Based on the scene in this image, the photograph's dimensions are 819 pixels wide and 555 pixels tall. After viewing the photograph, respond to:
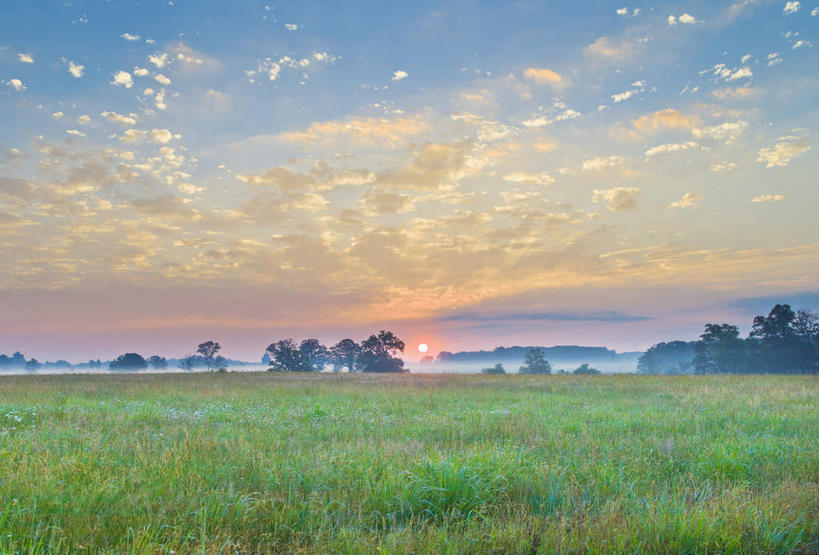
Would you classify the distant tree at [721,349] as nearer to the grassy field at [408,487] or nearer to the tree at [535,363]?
the tree at [535,363]

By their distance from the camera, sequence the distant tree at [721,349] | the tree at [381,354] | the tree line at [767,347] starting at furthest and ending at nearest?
1. the tree at [381,354]
2. the distant tree at [721,349]
3. the tree line at [767,347]

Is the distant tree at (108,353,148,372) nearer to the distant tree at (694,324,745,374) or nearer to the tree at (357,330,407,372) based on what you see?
the tree at (357,330,407,372)

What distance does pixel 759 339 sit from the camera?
226ft

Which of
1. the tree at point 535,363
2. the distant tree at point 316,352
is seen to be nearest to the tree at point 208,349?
the distant tree at point 316,352

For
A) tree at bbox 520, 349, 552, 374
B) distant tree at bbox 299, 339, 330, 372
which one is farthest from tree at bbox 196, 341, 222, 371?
tree at bbox 520, 349, 552, 374

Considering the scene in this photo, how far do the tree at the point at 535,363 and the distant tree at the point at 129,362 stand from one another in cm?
13096

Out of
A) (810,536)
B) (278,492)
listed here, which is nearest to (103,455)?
(278,492)

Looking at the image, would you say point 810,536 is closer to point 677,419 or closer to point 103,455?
point 677,419

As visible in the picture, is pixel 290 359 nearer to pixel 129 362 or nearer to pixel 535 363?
pixel 535 363

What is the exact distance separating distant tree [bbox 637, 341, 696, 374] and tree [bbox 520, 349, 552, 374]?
47107 millimetres

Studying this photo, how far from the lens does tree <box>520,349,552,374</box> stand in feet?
336

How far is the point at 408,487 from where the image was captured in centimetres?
576

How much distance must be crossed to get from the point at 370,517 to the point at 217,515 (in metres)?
1.71

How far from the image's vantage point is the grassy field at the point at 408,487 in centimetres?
444
